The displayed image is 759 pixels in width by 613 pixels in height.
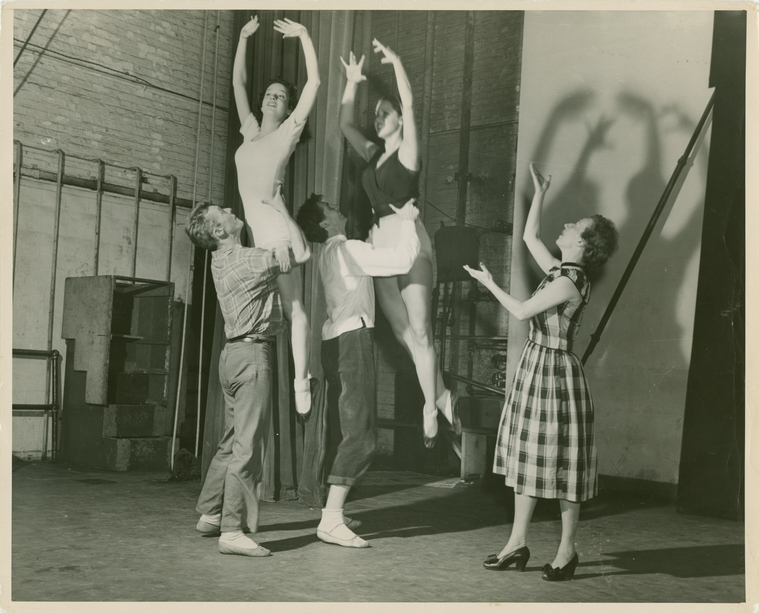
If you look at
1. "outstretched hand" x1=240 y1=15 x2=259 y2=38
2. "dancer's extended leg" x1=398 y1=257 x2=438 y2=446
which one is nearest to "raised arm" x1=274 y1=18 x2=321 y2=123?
"outstretched hand" x1=240 y1=15 x2=259 y2=38

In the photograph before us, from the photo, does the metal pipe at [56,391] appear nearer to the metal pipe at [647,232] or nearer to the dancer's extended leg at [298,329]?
the dancer's extended leg at [298,329]

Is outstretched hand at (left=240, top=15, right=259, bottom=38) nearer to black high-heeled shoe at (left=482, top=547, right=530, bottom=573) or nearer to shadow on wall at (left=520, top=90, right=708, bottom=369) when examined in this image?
shadow on wall at (left=520, top=90, right=708, bottom=369)

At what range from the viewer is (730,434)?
15.2 feet

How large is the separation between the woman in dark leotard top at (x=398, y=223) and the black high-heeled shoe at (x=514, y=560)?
1044mm

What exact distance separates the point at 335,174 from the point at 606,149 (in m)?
1.71

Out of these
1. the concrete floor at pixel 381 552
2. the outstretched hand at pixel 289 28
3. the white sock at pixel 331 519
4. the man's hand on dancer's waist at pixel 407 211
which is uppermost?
the outstretched hand at pixel 289 28

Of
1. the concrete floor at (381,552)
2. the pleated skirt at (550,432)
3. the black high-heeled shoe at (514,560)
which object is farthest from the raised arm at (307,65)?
the black high-heeled shoe at (514,560)

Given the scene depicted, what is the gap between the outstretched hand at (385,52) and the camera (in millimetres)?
4543

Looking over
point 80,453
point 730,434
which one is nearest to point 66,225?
point 80,453

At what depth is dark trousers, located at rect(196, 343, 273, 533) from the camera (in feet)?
13.1

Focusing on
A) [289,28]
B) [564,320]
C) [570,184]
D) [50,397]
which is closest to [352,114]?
[289,28]

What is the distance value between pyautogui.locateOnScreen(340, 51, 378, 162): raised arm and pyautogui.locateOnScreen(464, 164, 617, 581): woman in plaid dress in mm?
1273

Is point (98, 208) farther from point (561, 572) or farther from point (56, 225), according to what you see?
point (561, 572)
